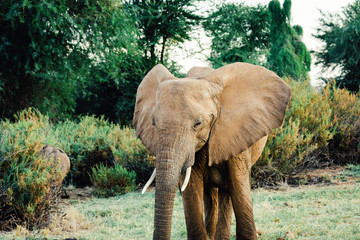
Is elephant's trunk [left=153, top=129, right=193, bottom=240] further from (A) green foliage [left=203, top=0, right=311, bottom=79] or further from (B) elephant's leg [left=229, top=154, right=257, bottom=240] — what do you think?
(A) green foliage [left=203, top=0, right=311, bottom=79]

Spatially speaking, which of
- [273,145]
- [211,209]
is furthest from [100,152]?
[211,209]

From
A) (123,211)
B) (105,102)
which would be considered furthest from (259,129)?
(105,102)

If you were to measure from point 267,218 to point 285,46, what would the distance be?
2030 cm

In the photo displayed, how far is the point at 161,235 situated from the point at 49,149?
17.3 ft

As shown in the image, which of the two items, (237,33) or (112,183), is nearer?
(112,183)

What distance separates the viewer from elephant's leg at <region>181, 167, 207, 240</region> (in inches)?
→ 156

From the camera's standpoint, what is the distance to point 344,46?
25.3 metres

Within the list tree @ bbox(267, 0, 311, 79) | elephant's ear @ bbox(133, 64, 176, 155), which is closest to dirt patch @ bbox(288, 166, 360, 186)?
elephant's ear @ bbox(133, 64, 176, 155)

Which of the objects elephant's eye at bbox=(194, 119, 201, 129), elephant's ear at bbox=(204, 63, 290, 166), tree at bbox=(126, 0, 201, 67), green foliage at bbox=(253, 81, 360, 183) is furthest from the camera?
tree at bbox=(126, 0, 201, 67)

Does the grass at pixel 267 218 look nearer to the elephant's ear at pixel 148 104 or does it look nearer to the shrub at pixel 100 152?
the elephant's ear at pixel 148 104

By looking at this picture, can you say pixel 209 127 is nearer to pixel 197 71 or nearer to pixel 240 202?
pixel 240 202

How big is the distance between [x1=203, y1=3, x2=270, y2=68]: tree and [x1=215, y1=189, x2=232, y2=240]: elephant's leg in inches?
799

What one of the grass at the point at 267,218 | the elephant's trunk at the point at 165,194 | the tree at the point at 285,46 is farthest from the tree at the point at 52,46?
the elephant's trunk at the point at 165,194

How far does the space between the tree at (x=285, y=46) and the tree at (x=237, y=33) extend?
2.41 meters
